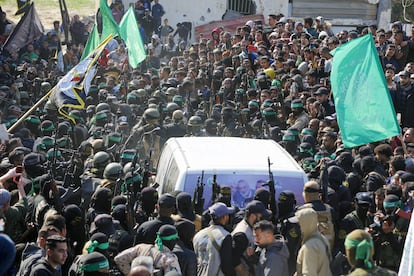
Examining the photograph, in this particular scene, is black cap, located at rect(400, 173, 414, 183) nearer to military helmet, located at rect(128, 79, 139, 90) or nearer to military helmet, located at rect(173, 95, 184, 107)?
military helmet, located at rect(173, 95, 184, 107)

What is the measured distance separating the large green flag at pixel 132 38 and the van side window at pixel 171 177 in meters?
7.16

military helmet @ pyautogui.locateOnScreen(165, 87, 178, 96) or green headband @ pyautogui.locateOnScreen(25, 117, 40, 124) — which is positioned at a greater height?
green headband @ pyautogui.locateOnScreen(25, 117, 40, 124)

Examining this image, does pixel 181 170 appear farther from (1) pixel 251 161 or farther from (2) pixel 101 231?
(2) pixel 101 231

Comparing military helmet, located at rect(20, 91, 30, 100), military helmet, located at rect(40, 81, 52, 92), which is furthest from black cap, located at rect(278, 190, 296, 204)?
military helmet, located at rect(20, 91, 30, 100)

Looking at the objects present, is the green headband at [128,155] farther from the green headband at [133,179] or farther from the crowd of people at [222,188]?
the green headband at [133,179]

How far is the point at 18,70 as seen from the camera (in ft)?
70.3

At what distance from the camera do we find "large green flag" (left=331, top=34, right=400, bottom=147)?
9.90 metres

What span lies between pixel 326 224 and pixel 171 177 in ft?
6.94

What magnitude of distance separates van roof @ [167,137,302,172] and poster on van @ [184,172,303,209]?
0.11 metres

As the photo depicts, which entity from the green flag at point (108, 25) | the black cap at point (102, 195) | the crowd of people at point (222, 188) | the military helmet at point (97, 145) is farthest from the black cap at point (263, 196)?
the green flag at point (108, 25)

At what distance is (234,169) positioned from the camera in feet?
30.7

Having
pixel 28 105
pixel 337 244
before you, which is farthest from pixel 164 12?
pixel 337 244

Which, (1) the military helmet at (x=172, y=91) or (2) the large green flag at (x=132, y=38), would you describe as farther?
(2) the large green flag at (x=132, y=38)

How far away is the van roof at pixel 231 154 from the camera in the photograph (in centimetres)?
949
